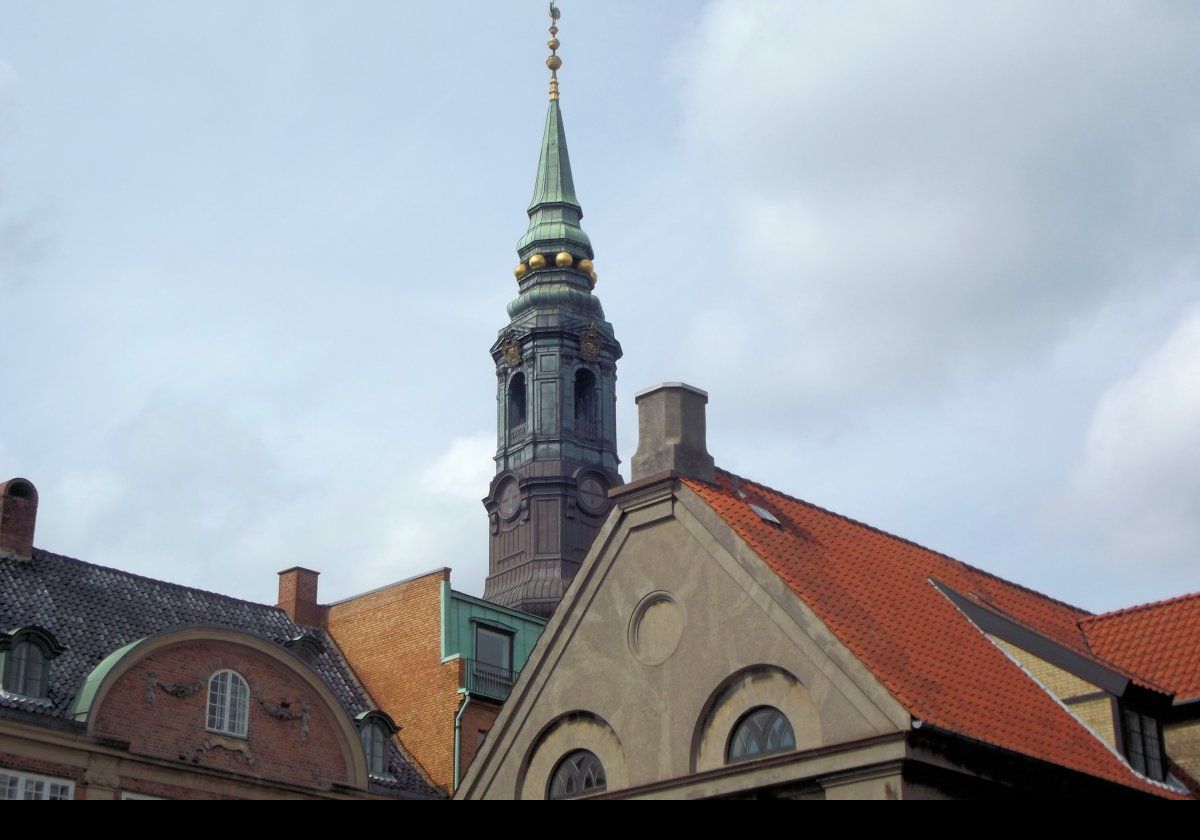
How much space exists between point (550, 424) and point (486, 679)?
2888 cm

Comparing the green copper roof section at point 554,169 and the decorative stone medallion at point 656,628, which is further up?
the green copper roof section at point 554,169

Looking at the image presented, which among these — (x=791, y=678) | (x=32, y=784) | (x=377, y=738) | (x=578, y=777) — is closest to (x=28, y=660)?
(x=32, y=784)

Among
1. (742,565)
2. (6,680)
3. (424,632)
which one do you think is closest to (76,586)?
(6,680)

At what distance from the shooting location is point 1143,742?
25250 millimetres

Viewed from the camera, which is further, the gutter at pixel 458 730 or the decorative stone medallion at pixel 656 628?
the gutter at pixel 458 730

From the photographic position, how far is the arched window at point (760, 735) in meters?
23.1

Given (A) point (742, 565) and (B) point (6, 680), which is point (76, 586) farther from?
(A) point (742, 565)

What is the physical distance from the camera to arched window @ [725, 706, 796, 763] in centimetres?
2311

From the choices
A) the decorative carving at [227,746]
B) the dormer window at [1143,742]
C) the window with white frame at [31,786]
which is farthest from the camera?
the decorative carving at [227,746]

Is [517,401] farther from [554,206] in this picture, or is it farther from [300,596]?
[300,596]

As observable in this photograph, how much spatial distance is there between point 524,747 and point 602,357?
50156mm

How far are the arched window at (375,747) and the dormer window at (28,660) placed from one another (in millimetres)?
9013

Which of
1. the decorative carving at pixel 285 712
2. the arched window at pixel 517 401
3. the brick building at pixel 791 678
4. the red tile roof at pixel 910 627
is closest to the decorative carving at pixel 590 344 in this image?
the arched window at pixel 517 401

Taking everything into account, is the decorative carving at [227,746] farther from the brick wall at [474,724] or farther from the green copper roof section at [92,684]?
the brick wall at [474,724]
